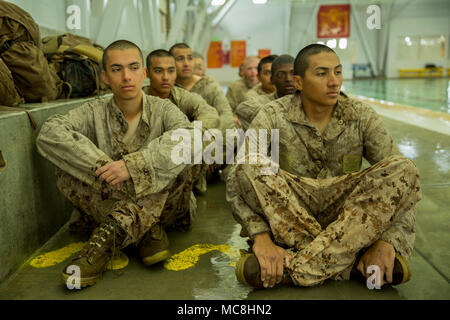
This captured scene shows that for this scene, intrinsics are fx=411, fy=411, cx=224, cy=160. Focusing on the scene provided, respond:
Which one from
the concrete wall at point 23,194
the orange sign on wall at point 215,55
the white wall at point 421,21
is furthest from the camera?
the orange sign on wall at point 215,55

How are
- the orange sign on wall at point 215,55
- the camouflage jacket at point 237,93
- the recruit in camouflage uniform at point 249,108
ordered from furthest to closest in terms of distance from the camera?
the orange sign on wall at point 215,55
the camouflage jacket at point 237,93
the recruit in camouflage uniform at point 249,108

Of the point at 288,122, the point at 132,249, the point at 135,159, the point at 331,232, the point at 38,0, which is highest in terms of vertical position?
the point at 38,0

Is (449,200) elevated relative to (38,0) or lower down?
lower down

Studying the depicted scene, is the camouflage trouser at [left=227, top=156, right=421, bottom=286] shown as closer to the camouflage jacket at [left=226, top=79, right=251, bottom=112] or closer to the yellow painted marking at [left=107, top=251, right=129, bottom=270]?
the yellow painted marking at [left=107, top=251, right=129, bottom=270]

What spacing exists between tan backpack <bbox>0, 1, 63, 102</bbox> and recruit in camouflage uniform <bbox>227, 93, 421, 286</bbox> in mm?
1461

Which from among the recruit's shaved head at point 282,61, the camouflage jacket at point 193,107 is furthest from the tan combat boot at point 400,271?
the recruit's shaved head at point 282,61

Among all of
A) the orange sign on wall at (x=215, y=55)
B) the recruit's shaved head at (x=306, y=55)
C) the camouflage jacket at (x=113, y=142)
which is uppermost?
the orange sign on wall at (x=215, y=55)

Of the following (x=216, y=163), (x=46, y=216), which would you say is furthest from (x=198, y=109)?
(x=46, y=216)

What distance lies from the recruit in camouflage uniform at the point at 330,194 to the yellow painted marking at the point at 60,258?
637mm

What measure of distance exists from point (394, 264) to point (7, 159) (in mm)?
1785

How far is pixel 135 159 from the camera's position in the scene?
201 cm

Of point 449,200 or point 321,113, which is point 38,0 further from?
point 449,200

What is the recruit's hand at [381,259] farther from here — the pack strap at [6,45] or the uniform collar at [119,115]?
the pack strap at [6,45]

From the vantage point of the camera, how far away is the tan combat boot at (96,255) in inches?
70.2
